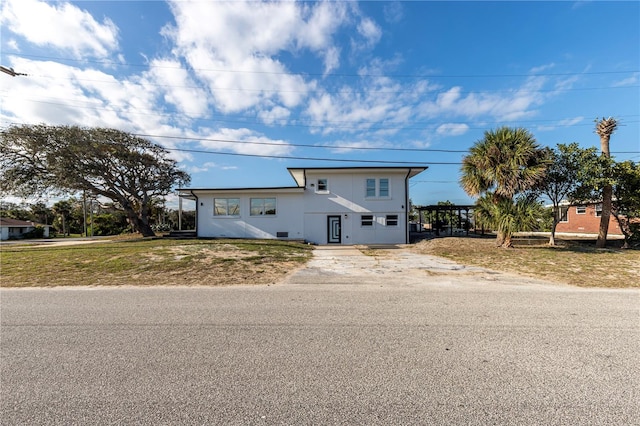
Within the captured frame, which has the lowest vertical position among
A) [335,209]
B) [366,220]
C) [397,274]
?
[397,274]

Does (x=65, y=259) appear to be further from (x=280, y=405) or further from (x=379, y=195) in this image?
(x=379, y=195)

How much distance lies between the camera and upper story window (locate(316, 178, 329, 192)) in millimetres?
20250

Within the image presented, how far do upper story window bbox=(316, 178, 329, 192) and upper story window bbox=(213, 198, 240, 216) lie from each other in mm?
5962

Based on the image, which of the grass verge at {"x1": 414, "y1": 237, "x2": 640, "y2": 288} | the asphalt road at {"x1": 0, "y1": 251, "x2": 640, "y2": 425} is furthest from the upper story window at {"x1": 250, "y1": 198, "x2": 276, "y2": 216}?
the asphalt road at {"x1": 0, "y1": 251, "x2": 640, "y2": 425}

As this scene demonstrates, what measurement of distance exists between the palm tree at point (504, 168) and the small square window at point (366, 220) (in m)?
6.92

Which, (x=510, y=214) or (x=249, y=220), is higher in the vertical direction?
(x=510, y=214)

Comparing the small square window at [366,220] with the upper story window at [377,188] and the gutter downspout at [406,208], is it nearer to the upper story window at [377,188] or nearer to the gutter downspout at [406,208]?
the upper story window at [377,188]

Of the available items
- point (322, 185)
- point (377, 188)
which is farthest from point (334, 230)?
point (377, 188)

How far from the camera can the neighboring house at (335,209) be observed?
20055 mm

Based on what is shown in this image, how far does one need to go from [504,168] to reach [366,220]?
29.9ft

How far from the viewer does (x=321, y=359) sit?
316 cm

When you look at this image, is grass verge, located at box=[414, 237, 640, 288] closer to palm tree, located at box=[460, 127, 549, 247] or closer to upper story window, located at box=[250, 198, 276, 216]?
palm tree, located at box=[460, 127, 549, 247]

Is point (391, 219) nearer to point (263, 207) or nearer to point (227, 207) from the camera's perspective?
point (263, 207)

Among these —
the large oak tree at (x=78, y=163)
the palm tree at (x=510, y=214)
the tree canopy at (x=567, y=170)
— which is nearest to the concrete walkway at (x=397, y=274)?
the palm tree at (x=510, y=214)
